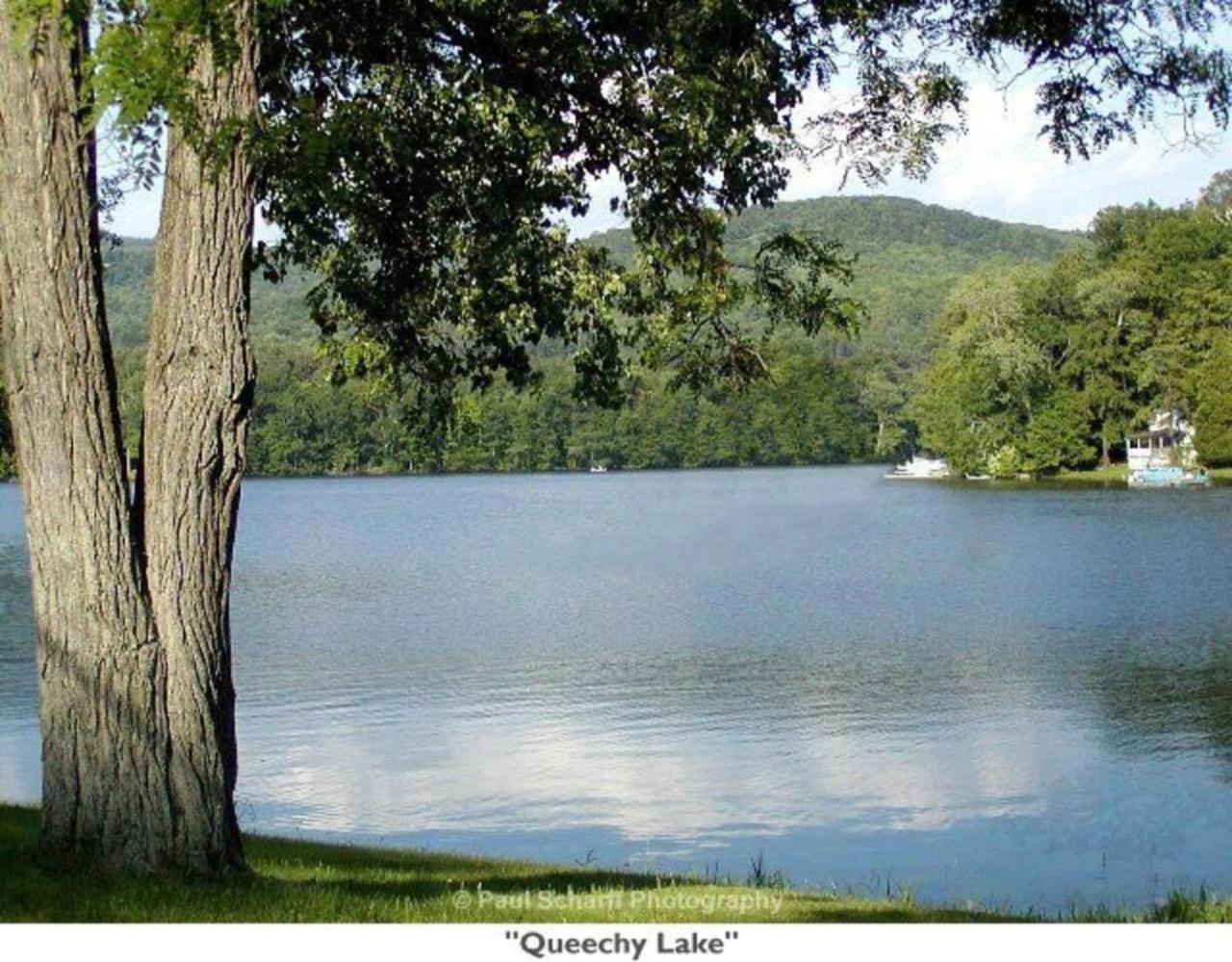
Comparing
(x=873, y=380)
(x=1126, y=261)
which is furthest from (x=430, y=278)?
(x=873, y=380)

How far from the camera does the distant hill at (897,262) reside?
11381 centimetres

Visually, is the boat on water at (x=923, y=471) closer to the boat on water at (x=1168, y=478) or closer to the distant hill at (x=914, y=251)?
the distant hill at (x=914, y=251)

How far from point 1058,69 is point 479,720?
12.3 m

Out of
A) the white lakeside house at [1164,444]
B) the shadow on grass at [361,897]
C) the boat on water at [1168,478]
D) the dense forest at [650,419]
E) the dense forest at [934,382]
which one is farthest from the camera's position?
the dense forest at [650,419]

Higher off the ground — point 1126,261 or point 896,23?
point 1126,261

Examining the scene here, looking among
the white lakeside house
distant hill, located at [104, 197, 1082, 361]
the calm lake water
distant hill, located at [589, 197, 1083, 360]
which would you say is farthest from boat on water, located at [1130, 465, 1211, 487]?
distant hill, located at [589, 197, 1083, 360]

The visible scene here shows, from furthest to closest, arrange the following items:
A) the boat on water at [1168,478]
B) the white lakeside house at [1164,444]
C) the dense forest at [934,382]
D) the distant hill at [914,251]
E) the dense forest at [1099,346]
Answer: the distant hill at [914,251] < the white lakeside house at [1164,444] < the dense forest at [934,382] < the dense forest at [1099,346] < the boat on water at [1168,478]

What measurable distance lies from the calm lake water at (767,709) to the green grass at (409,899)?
11.0 ft

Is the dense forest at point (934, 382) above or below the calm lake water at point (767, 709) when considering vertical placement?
above

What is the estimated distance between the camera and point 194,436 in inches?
281

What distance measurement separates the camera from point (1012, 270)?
91.4 m

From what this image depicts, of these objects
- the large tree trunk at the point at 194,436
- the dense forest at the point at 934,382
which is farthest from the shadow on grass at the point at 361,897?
the dense forest at the point at 934,382
